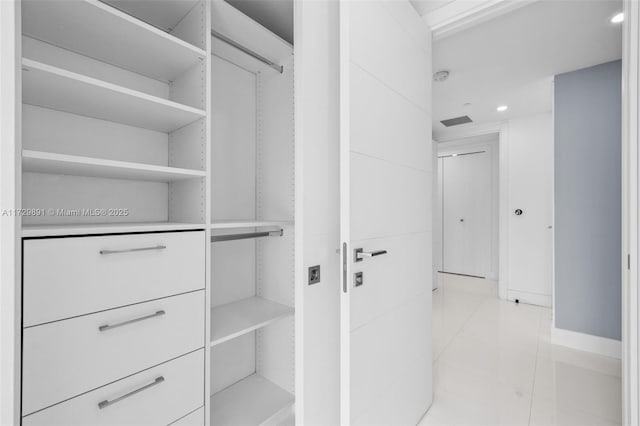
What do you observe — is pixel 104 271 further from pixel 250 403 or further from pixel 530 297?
pixel 530 297

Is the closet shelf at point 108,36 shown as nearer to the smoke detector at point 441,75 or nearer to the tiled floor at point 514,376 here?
the smoke detector at point 441,75

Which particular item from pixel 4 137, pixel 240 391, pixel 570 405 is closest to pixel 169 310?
pixel 4 137

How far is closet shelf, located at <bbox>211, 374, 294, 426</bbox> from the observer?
1.49 metres

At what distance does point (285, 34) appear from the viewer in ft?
6.32

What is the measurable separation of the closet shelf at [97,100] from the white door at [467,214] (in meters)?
4.93

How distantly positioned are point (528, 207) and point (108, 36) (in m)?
4.40

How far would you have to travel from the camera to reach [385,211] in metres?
1.37

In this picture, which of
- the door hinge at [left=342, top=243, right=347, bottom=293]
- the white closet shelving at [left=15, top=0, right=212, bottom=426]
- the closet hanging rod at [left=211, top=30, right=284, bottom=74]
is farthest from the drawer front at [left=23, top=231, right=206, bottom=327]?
the closet hanging rod at [left=211, top=30, right=284, bottom=74]

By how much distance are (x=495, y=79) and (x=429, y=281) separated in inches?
84.5

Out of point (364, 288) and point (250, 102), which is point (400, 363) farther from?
point (250, 102)

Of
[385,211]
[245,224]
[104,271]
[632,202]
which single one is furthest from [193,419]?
[632,202]

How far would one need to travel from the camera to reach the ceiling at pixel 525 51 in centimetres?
189

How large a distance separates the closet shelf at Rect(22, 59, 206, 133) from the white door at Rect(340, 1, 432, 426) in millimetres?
704

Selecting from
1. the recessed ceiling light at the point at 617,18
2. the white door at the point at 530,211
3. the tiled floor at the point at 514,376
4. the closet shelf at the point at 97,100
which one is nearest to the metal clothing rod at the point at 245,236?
the closet shelf at the point at 97,100
